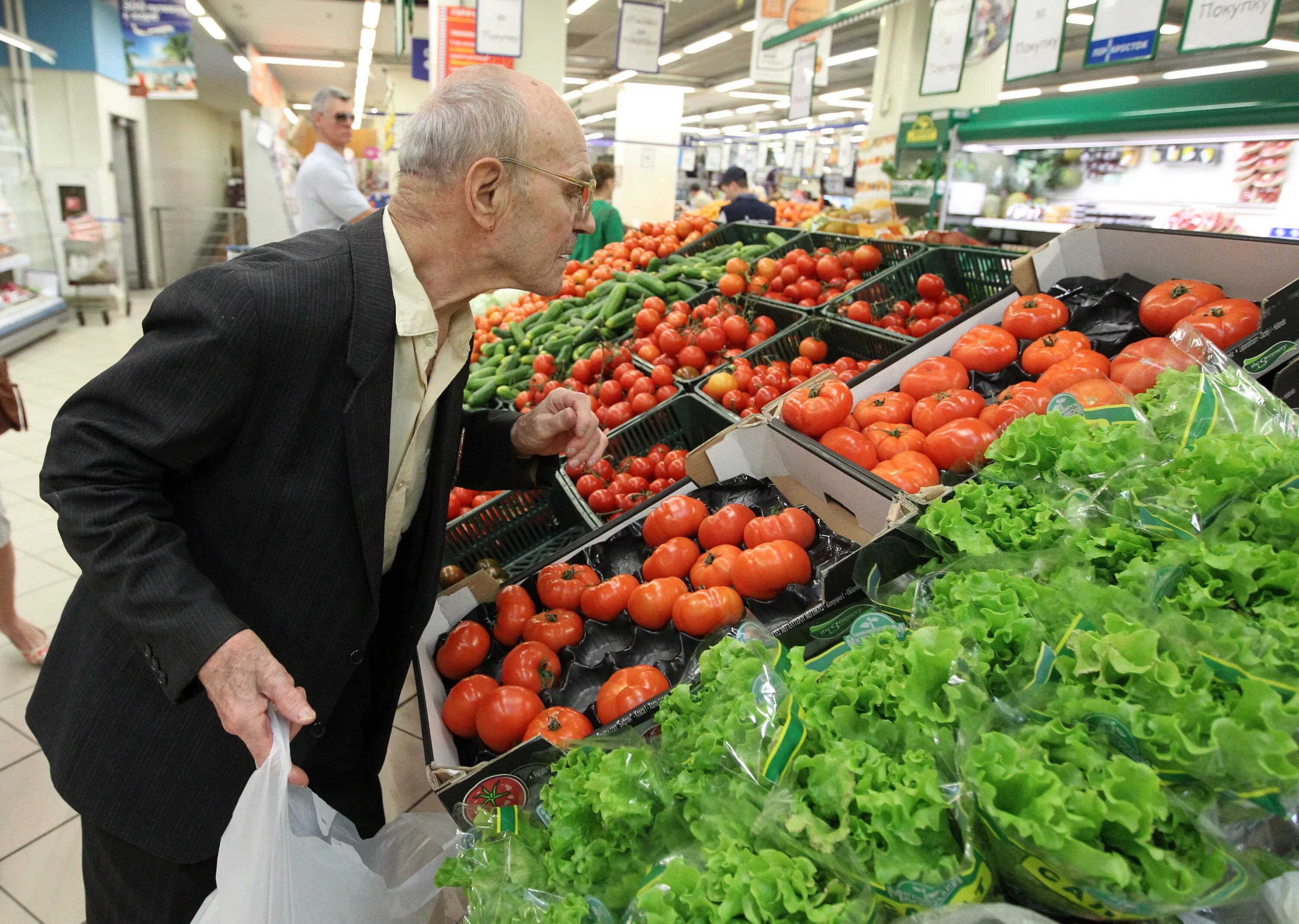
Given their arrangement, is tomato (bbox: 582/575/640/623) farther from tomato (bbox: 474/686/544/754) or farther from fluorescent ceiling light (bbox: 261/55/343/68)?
fluorescent ceiling light (bbox: 261/55/343/68)

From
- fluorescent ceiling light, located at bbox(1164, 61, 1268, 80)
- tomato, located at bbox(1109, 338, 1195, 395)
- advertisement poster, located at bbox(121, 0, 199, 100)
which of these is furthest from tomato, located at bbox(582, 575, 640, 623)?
fluorescent ceiling light, located at bbox(1164, 61, 1268, 80)

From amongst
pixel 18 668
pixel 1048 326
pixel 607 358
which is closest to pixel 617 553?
pixel 1048 326

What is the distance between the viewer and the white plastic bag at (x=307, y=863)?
3.63 ft

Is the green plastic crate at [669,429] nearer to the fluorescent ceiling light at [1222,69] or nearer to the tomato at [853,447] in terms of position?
the tomato at [853,447]

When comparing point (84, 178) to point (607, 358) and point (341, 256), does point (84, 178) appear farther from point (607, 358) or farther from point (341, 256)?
point (341, 256)

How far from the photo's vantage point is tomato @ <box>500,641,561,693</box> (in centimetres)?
184

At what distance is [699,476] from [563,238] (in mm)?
836

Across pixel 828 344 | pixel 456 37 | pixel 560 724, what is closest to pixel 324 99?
pixel 456 37

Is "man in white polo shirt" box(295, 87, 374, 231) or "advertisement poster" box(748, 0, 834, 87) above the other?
"advertisement poster" box(748, 0, 834, 87)

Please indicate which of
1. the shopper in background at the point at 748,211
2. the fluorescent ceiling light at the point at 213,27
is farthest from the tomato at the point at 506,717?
the fluorescent ceiling light at the point at 213,27

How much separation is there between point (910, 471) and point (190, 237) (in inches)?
679

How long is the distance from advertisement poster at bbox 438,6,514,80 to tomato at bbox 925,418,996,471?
6372 millimetres

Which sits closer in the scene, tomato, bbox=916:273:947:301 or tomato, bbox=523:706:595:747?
tomato, bbox=523:706:595:747

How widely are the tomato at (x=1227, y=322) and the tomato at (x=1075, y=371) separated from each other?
7.9 inches
